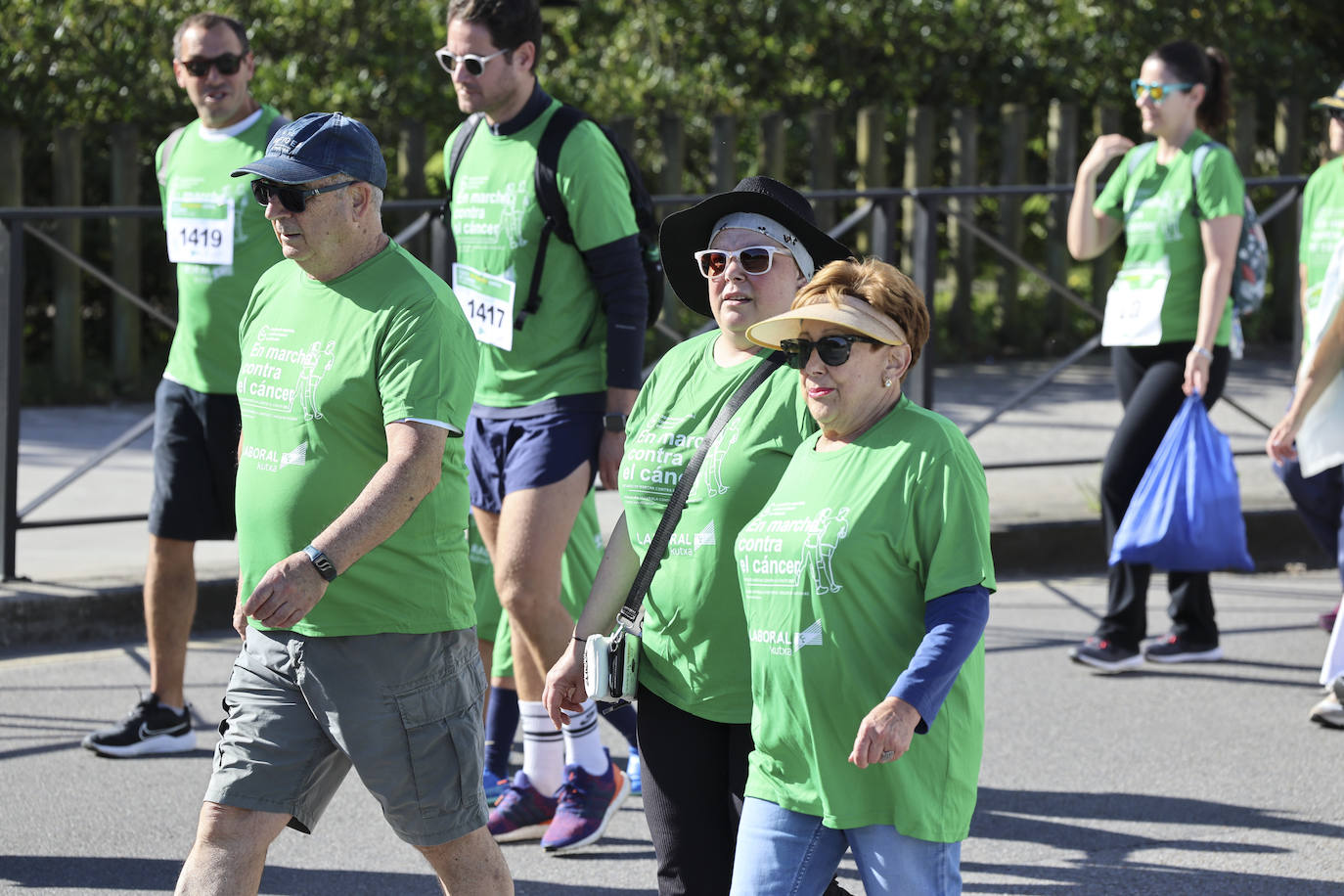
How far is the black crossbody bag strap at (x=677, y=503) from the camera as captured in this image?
3.57 metres

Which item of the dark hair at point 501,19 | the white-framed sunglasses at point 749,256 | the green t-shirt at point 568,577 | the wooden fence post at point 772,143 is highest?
the dark hair at point 501,19

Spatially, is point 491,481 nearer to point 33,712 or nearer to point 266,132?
point 266,132

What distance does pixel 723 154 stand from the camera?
38.9 ft

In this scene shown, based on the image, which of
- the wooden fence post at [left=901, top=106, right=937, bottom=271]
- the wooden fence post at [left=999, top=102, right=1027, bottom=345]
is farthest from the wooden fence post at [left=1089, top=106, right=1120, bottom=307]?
the wooden fence post at [left=901, top=106, right=937, bottom=271]

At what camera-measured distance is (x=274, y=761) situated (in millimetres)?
3621

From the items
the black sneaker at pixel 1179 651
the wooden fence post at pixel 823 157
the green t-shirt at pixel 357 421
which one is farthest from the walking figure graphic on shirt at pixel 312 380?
the wooden fence post at pixel 823 157

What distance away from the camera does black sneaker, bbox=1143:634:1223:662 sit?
677 centimetres

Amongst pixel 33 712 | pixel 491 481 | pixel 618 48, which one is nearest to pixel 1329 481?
pixel 491 481

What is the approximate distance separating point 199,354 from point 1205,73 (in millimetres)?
3540

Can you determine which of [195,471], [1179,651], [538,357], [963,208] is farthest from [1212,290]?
[963,208]

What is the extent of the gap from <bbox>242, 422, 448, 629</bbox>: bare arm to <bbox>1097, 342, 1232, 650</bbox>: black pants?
3601mm

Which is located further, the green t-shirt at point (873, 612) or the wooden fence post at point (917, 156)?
the wooden fence post at point (917, 156)

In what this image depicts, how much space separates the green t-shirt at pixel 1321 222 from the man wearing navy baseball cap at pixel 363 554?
3937 mm

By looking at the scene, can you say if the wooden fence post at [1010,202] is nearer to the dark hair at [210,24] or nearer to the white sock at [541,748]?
the dark hair at [210,24]
